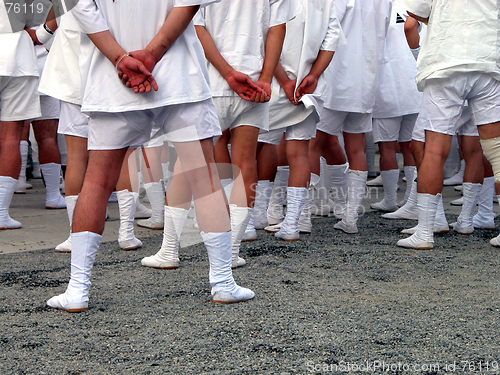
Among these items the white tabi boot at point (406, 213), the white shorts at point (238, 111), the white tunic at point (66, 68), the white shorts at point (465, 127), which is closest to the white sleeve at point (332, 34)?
the white shorts at point (465, 127)

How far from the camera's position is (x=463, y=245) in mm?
4020

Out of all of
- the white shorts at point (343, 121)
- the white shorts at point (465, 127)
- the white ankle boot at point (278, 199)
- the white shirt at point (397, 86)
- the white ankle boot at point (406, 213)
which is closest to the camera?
the white shorts at point (465, 127)

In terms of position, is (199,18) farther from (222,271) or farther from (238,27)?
(222,271)

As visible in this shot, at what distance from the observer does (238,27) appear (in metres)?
3.14

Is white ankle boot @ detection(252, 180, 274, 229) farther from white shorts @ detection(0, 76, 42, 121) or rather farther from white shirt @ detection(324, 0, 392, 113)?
white shorts @ detection(0, 76, 42, 121)

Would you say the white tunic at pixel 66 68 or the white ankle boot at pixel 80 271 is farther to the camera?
the white tunic at pixel 66 68

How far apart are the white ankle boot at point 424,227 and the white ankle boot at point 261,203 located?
1116 millimetres

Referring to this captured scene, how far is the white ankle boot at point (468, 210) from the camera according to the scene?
14.6 ft

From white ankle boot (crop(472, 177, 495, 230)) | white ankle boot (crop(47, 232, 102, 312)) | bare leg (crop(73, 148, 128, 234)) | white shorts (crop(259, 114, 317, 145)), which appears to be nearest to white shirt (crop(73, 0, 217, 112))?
bare leg (crop(73, 148, 128, 234))

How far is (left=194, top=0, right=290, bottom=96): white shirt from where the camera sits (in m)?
3.13

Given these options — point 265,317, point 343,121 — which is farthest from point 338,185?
point 265,317

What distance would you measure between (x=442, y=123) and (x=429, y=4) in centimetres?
76

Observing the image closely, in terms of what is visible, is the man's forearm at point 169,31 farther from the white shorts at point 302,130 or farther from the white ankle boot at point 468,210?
the white ankle boot at point 468,210

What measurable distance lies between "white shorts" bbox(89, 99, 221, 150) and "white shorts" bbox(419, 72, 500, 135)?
197 centimetres
